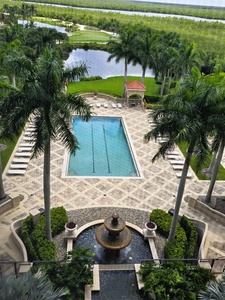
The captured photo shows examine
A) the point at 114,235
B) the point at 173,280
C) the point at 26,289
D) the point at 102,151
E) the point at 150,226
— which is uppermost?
the point at 26,289

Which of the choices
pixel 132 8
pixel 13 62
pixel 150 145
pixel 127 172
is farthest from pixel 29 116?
pixel 132 8

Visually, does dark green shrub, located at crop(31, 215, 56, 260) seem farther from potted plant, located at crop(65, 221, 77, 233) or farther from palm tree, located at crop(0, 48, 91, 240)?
palm tree, located at crop(0, 48, 91, 240)

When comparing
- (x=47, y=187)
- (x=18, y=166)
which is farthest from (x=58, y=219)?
Result: (x=18, y=166)

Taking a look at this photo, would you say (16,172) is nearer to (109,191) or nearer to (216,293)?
(109,191)

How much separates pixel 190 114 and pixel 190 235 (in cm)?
657

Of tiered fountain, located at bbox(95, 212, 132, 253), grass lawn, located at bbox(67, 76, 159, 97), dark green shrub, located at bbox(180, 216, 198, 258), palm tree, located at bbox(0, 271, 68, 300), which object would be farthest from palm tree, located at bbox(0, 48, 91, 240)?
grass lawn, located at bbox(67, 76, 159, 97)

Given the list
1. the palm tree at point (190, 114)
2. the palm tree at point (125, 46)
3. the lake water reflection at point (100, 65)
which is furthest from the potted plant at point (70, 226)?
the lake water reflection at point (100, 65)

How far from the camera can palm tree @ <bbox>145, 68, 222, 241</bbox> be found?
11.0m

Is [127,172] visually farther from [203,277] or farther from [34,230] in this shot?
[203,277]

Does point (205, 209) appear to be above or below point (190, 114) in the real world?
below

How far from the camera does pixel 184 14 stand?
102 meters

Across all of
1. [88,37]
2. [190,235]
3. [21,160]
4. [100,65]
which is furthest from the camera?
[88,37]

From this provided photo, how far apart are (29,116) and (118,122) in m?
19.2

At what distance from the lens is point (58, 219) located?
586 inches
